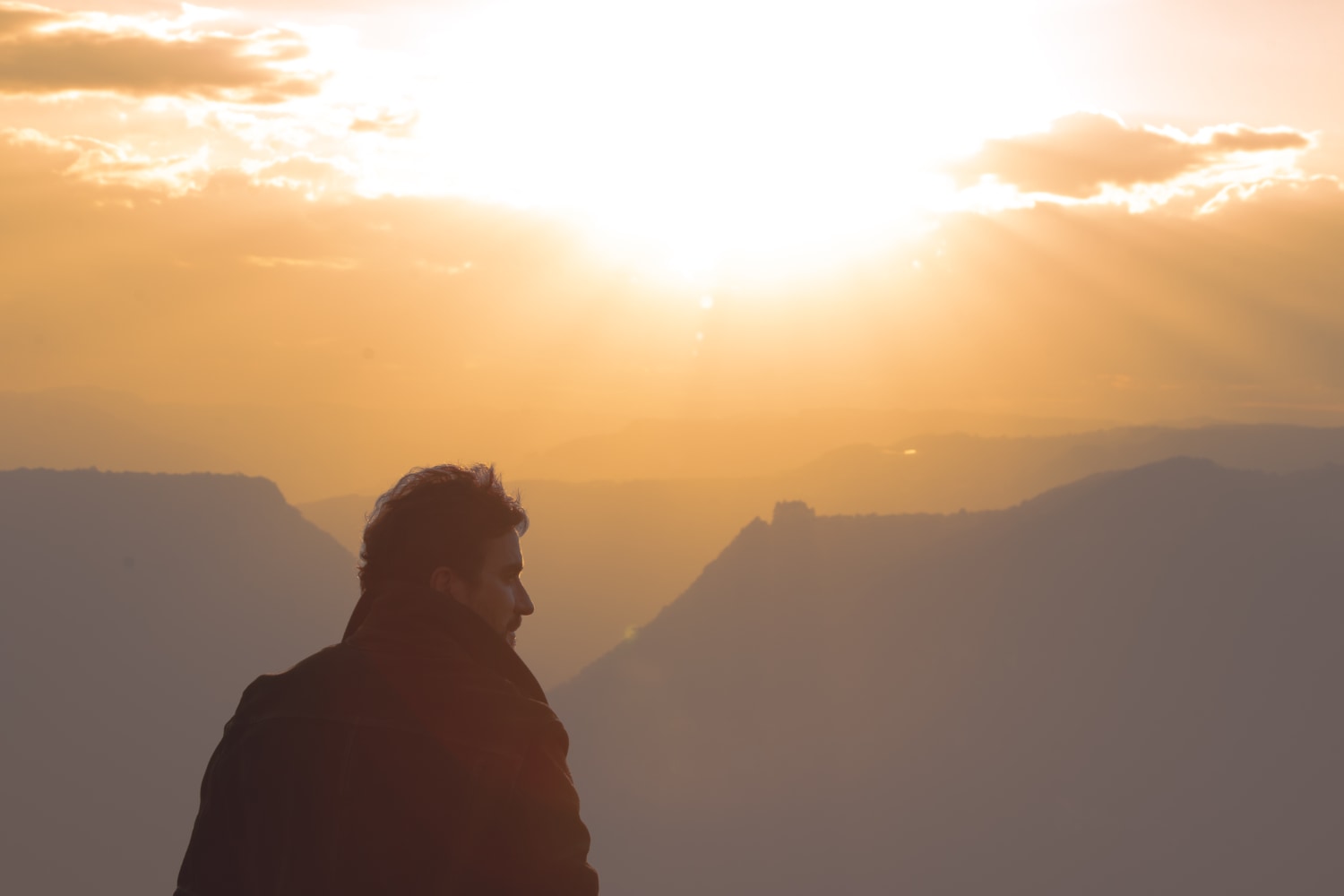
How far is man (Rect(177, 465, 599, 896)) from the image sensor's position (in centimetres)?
458

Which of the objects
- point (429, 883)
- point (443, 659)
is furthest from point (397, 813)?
point (443, 659)

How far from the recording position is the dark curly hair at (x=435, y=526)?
5.34 m

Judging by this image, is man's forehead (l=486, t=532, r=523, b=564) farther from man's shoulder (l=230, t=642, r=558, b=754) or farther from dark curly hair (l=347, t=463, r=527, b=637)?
man's shoulder (l=230, t=642, r=558, b=754)

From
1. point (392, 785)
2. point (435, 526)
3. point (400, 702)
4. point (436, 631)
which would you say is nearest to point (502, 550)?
point (435, 526)

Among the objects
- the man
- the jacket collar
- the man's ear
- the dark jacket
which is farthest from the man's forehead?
the dark jacket

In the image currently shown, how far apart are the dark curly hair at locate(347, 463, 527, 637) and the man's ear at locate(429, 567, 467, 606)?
21mm

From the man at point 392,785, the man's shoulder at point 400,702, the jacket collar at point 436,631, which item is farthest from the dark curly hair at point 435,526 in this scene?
the man's shoulder at point 400,702

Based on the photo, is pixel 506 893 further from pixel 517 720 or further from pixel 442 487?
pixel 442 487

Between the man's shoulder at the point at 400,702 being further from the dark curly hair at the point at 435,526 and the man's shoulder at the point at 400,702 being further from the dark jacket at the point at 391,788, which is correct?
the dark curly hair at the point at 435,526

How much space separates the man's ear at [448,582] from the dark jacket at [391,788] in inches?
17.7

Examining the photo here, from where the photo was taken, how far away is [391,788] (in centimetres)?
462

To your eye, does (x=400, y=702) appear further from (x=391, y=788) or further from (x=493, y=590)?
(x=493, y=590)

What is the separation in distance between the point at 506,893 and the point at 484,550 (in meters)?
1.44

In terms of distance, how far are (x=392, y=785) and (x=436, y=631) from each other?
0.62 meters
